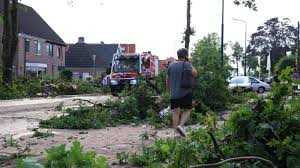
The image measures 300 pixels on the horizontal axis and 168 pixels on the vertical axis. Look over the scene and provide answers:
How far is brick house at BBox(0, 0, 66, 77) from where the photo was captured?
55.7 metres

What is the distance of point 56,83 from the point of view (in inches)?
1357

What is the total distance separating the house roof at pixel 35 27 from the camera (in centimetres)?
5788

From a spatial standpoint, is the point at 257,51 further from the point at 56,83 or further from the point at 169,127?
the point at 169,127

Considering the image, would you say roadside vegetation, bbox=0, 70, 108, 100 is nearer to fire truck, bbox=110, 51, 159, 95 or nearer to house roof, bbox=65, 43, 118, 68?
fire truck, bbox=110, 51, 159, 95

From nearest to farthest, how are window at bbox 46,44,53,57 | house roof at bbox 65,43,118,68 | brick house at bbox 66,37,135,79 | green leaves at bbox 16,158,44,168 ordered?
green leaves at bbox 16,158,44,168, window at bbox 46,44,53,57, brick house at bbox 66,37,135,79, house roof at bbox 65,43,118,68

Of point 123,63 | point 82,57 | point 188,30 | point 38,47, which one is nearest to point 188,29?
point 188,30

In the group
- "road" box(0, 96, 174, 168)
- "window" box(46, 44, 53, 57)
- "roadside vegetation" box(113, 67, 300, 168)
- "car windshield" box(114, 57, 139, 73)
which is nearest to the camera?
"roadside vegetation" box(113, 67, 300, 168)

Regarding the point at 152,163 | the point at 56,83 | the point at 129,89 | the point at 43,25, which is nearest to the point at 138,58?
the point at 56,83

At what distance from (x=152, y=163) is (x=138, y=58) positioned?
25599 mm

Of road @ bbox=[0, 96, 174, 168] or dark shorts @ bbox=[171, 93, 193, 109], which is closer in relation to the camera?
road @ bbox=[0, 96, 174, 168]

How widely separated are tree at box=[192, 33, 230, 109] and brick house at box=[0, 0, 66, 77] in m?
38.0

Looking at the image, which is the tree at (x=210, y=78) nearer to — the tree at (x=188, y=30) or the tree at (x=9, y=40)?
the tree at (x=188, y=30)

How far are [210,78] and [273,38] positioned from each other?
3746 inches

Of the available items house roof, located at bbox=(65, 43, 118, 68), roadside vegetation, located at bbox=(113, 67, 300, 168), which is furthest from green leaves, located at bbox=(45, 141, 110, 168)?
house roof, located at bbox=(65, 43, 118, 68)
